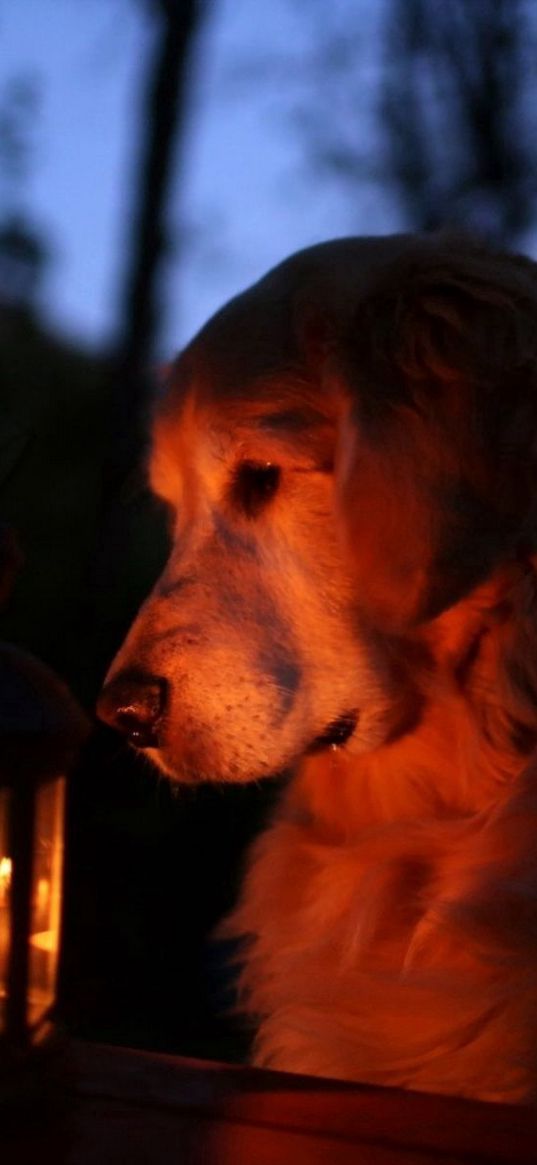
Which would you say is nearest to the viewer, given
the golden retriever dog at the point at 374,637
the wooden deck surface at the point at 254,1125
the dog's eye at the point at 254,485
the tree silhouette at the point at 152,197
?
the wooden deck surface at the point at 254,1125

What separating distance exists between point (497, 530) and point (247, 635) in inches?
16.4

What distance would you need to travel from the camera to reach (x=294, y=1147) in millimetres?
1256

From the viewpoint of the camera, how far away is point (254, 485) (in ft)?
6.54

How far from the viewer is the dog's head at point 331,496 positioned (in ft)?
5.66

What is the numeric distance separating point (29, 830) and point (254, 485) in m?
0.82

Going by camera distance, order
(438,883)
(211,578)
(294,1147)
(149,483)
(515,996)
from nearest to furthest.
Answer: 1. (294,1147)
2. (515,996)
3. (438,883)
4. (211,578)
5. (149,483)

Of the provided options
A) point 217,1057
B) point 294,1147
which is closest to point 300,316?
point 294,1147

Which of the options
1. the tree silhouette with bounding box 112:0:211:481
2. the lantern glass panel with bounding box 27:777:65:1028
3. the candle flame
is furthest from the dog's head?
the tree silhouette with bounding box 112:0:211:481

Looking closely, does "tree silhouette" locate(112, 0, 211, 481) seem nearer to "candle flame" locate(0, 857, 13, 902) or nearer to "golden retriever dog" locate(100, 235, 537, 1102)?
"golden retriever dog" locate(100, 235, 537, 1102)

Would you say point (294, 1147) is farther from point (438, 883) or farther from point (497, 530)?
point (497, 530)

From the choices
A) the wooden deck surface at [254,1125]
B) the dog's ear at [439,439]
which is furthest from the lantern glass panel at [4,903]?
the dog's ear at [439,439]

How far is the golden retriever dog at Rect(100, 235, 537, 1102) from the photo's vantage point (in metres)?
1.71

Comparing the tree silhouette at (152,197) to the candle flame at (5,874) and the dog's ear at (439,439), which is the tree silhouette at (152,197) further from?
the candle flame at (5,874)

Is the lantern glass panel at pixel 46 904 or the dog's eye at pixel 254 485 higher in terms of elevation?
the dog's eye at pixel 254 485
